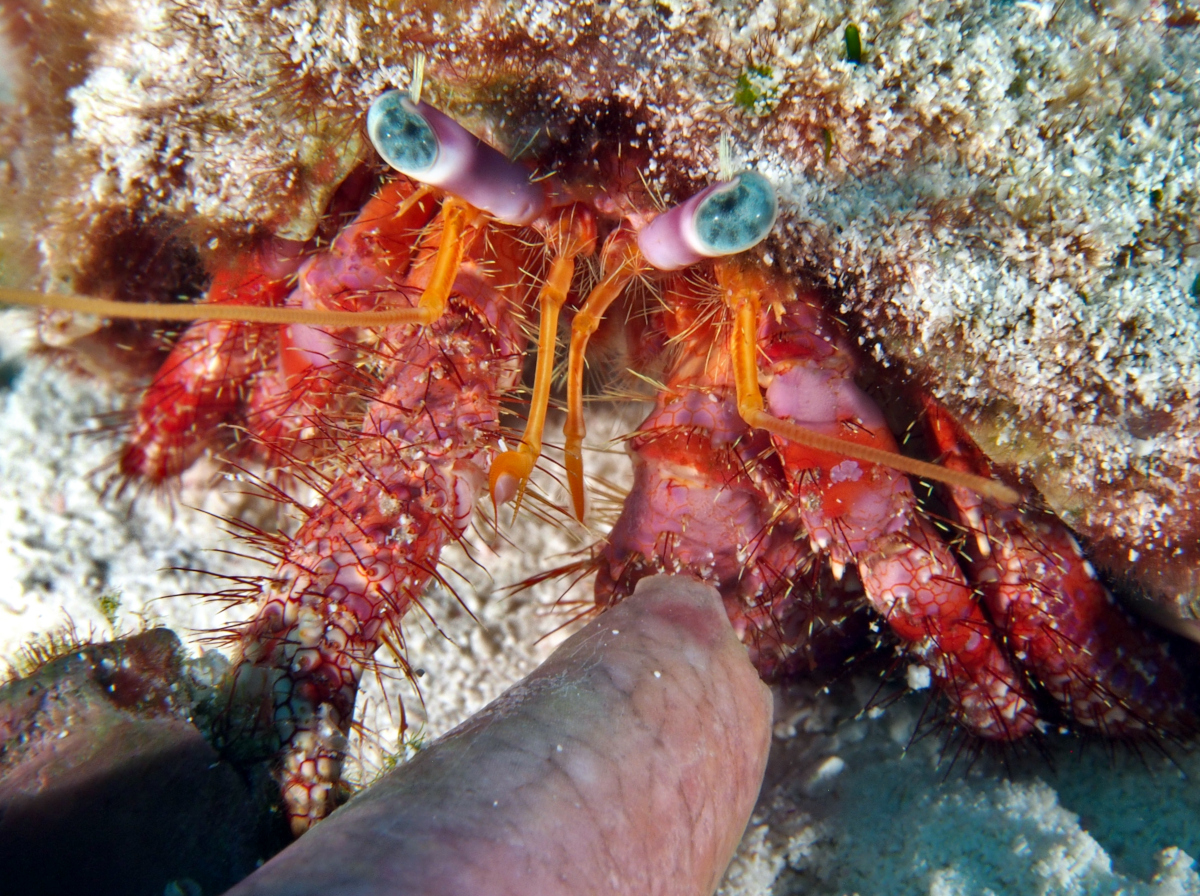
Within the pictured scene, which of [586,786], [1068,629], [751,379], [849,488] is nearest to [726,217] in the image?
[751,379]

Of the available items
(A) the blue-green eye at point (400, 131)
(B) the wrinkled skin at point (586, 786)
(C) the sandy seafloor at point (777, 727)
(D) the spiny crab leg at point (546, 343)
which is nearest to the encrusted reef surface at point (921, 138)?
(D) the spiny crab leg at point (546, 343)

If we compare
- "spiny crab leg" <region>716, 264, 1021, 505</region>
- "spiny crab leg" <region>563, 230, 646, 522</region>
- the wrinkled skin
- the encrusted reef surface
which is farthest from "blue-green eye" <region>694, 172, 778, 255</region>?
the wrinkled skin

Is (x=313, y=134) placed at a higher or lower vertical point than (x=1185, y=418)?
higher

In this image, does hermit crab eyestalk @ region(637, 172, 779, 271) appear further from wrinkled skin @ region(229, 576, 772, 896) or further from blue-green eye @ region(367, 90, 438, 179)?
wrinkled skin @ region(229, 576, 772, 896)

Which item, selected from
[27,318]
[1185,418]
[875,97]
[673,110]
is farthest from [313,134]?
[1185,418]

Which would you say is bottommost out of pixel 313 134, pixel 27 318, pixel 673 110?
pixel 673 110

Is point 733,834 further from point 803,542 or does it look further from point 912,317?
point 912,317
